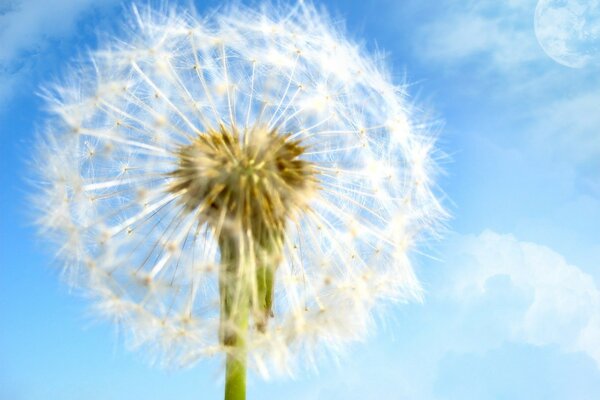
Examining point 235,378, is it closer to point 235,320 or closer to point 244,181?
point 235,320

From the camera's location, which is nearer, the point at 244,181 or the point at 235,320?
the point at 235,320

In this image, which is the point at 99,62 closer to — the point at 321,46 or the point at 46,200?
the point at 46,200

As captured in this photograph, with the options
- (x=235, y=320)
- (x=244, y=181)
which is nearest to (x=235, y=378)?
(x=235, y=320)

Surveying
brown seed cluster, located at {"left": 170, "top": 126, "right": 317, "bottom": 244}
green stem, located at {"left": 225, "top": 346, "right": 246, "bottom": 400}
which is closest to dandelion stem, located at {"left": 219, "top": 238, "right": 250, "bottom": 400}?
green stem, located at {"left": 225, "top": 346, "right": 246, "bottom": 400}

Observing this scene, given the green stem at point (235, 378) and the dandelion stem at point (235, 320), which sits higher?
the dandelion stem at point (235, 320)

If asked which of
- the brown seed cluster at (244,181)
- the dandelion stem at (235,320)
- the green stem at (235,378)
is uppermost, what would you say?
the brown seed cluster at (244,181)

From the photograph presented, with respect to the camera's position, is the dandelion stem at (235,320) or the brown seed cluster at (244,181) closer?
the dandelion stem at (235,320)

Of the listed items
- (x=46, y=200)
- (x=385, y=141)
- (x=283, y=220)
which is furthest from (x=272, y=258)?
(x=46, y=200)

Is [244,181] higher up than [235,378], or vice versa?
[244,181]

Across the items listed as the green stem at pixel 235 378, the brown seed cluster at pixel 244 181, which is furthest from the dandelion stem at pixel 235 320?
the brown seed cluster at pixel 244 181

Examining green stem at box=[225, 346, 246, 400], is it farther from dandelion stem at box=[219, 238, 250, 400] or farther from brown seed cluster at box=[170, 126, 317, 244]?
brown seed cluster at box=[170, 126, 317, 244]

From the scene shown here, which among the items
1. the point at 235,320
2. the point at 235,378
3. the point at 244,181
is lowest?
the point at 235,378

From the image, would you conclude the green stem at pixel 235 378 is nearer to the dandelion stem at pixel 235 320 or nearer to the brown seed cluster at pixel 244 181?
the dandelion stem at pixel 235 320
